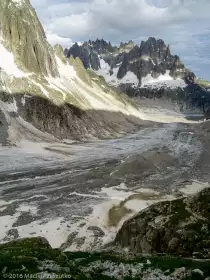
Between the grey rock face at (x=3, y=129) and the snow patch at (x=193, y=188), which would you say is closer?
the snow patch at (x=193, y=188)

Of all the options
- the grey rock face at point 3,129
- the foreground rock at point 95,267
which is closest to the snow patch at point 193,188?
the foreground rock at point 95,267

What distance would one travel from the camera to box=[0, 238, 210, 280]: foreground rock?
2533 centimetres

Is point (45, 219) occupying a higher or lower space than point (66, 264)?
lower

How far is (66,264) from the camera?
2847 centimetres

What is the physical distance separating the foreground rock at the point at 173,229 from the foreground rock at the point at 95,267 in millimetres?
8945

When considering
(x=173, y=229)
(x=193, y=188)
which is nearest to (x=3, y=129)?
(x=193, y=188)

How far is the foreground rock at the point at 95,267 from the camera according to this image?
25.3 meters

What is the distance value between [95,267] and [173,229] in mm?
17293

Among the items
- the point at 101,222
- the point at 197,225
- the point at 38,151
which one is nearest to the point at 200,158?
the point at 38,151

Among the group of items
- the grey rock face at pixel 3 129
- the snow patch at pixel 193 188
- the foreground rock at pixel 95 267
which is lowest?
the snow patch at pixel 193 188

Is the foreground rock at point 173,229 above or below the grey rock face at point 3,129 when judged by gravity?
below

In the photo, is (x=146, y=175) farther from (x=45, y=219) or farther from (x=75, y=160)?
(x=45, y=219)

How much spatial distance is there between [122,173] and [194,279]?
9172 centimetres

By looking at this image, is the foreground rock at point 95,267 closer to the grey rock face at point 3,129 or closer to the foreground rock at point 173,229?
the foreground rock at point 173,229
